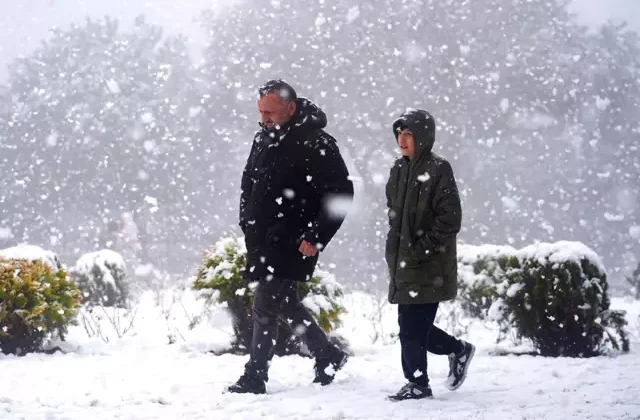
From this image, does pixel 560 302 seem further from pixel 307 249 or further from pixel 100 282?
pixel 100 282

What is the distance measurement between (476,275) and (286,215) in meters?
5.28

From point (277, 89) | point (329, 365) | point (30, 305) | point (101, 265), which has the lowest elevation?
point (329, 365)

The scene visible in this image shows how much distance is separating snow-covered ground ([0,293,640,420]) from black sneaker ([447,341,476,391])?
2.6 inches

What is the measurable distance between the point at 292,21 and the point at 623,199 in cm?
1411

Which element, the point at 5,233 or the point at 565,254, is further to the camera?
the point at 5,233

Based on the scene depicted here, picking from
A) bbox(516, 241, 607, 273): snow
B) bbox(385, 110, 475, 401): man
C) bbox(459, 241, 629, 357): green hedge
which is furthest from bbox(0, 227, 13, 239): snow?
bbox(385, 110, 475, 401): man

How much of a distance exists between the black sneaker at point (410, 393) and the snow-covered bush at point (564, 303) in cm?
251

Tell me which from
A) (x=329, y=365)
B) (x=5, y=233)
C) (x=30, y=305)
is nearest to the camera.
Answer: (x=329, y=365)

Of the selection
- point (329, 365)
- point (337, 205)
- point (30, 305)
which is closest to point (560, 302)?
point (329, 365)

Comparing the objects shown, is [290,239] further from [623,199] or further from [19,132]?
[19,132]

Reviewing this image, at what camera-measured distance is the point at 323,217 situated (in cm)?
475

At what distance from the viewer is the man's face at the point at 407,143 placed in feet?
15.0

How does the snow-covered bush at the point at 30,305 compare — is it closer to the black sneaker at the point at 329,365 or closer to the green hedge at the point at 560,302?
the black sneaker at the point at 329,365

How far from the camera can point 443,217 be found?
439cm
